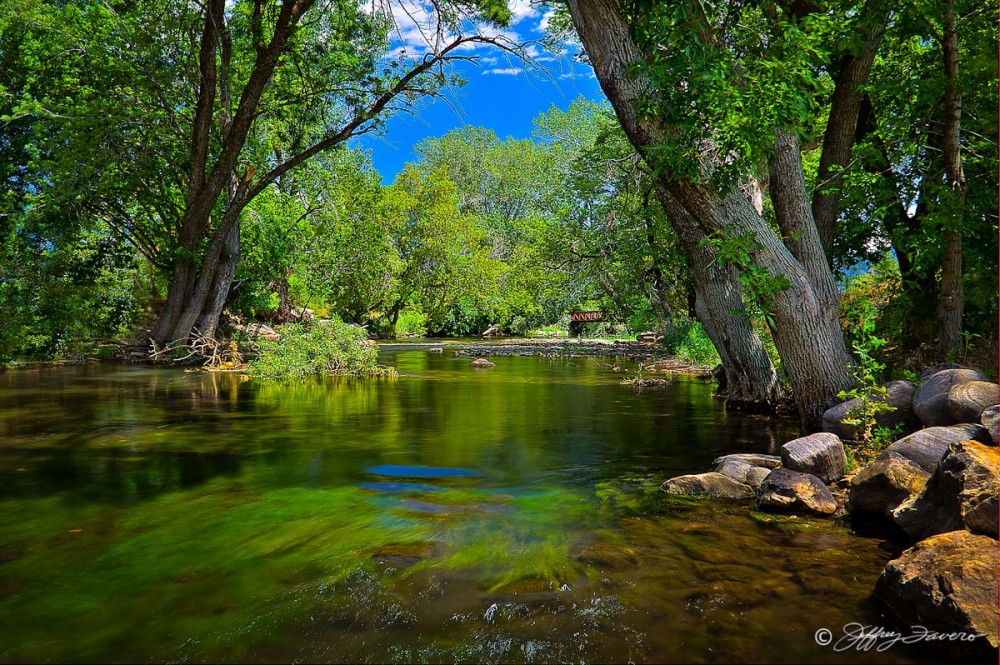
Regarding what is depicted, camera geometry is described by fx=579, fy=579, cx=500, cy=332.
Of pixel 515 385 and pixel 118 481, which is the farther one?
pixel 515 385

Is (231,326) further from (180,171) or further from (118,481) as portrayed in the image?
(118,481)

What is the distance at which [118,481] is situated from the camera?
19.6ft

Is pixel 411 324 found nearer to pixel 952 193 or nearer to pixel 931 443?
pixel 952 193

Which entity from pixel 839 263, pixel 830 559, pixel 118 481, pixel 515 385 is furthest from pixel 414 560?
pixel 515 385

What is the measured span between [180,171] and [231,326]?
6187 mm

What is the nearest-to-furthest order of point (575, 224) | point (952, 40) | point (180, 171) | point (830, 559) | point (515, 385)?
point (830, 559) < point (952, 40) < point (515, 385) < point (180, 171) < point (575, 224)

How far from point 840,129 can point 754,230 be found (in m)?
3.32

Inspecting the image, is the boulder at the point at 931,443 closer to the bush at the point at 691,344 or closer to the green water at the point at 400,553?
the green water at the point at 400,553

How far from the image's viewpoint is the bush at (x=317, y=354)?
16.0 m

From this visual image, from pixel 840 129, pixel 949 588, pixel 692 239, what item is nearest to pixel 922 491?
pixel 949 588

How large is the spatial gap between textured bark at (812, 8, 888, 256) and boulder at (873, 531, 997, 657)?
6164 mm

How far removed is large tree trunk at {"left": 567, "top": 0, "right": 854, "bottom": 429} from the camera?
6965 millimetres

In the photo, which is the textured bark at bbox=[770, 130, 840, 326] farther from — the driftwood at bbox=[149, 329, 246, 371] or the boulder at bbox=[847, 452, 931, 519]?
the driftwood at bbox=[149, 329, 246, 371]
